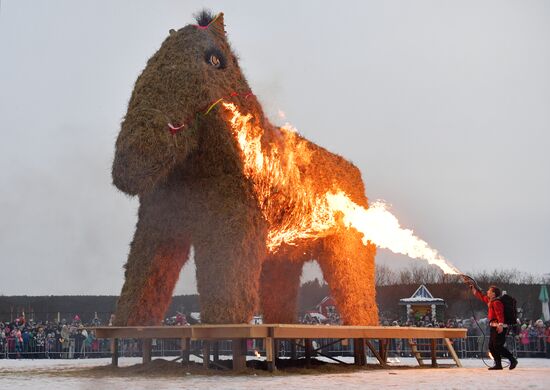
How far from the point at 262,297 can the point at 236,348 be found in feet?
18.3

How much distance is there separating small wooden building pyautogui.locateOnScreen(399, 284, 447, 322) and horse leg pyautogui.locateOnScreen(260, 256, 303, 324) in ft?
44.7

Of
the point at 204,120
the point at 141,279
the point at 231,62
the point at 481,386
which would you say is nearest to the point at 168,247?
the point at 141,279

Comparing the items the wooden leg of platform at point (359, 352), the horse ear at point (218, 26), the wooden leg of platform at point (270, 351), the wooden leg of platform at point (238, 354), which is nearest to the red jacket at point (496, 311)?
the wooden leg of platform at point (359, 352)

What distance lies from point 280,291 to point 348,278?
222 cm

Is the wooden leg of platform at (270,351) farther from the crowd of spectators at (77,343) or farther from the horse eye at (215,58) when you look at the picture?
the crowd of spectators at (77,343)

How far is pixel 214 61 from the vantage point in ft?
44.3

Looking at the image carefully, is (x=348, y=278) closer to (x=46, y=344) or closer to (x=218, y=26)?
(x=218, y=26)

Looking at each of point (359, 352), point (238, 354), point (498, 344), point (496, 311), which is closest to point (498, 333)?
point (498, 344)

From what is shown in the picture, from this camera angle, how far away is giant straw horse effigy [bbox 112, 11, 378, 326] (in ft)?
40.1

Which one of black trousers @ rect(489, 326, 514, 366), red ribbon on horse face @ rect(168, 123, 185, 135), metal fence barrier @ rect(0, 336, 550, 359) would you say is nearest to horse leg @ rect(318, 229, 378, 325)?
black trousers @ rect(489, 326, 514, 366)

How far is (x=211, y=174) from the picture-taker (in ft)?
42.6

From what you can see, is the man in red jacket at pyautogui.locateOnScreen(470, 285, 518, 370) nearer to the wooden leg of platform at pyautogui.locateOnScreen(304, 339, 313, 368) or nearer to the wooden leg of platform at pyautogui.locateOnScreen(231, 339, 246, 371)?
the wooden leg of platform at pyautogui.locateOnScreen(304, 339, 313, 368)

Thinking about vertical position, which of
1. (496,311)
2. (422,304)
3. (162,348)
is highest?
(422,304)

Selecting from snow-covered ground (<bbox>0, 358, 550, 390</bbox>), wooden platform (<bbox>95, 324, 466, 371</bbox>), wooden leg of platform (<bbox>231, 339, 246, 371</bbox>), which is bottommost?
snow-covered ground (<bbox>0, 358, 550, 390</bbox>)
